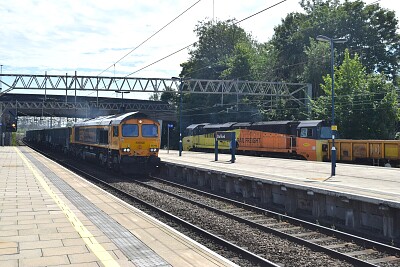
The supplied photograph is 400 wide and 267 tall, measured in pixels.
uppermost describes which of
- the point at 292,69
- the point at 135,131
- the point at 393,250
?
the point at 292,69

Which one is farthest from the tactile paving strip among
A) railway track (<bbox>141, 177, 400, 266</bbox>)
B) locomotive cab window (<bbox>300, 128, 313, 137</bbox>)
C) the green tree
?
the green tree

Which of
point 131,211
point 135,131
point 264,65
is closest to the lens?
point 131,211

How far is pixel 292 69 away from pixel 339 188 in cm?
4669

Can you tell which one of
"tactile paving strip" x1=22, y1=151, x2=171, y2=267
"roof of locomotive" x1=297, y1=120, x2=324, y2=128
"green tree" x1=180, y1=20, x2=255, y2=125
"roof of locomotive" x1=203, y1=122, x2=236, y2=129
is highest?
"green tree" x1=180, y1=20, x2=255, y2=125

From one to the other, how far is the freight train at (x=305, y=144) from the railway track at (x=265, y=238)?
14886 mm

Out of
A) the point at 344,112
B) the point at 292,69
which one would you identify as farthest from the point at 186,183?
the point at 292,69

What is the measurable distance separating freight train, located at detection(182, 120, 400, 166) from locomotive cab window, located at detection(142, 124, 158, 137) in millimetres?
12390

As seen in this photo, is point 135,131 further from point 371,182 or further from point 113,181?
point 371,182

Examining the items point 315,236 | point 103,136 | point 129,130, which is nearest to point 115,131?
point 129,130

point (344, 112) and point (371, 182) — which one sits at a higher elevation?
A: point (344, 112)

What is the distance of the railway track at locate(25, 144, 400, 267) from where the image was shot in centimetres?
859

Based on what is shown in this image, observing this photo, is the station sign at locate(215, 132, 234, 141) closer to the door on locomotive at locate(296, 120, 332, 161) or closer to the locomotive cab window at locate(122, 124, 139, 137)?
the locomotive cab window at locate(122, 124, 139, 137)

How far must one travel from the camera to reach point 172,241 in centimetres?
800

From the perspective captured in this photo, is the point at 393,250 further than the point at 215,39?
No
